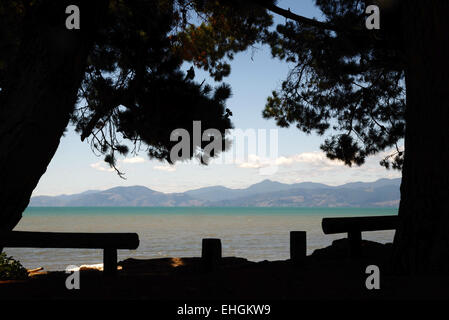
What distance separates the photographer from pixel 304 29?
11.2m

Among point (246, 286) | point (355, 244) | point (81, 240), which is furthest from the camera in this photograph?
point (355, 244)

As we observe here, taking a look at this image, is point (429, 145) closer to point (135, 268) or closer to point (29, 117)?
point (29, 117)

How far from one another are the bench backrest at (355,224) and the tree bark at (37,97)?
17.7ft

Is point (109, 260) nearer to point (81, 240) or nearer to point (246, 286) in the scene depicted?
point (81, 240)

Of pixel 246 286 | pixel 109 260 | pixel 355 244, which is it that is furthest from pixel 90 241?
pixel 355 244

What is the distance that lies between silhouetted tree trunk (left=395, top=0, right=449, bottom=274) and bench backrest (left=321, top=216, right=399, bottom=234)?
2190 millimetres

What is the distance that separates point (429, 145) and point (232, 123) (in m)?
3.81

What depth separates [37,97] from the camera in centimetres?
545

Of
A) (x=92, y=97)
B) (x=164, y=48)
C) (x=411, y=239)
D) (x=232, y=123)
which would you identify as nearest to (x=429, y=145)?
(x=411, y=239)

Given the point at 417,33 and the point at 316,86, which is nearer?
the point at 417,33

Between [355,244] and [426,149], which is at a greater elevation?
[426,149]

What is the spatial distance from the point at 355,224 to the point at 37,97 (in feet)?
21.9

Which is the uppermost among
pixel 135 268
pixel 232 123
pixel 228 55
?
pixel 228 55

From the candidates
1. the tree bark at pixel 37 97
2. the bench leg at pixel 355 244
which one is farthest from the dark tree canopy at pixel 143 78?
the bench leg at pixel 355 244
